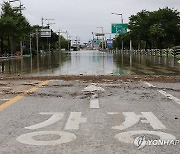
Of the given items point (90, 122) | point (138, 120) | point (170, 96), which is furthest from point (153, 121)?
point (170, 96)

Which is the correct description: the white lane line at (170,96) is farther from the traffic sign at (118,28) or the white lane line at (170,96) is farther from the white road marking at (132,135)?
the traffic sign at (118,28)

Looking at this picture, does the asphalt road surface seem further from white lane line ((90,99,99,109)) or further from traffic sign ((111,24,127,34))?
traffic sign ((111,24,127,34))

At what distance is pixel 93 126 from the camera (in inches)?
274

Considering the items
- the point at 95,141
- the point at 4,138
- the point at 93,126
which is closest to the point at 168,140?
the point at 95,141

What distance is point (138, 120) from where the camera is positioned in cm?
750

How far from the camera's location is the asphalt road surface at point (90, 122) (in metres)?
5.57

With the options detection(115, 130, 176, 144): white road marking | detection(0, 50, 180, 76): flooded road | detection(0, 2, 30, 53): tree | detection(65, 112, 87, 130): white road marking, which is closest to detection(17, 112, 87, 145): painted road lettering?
detection(65, 112, 87, 130): white road marking

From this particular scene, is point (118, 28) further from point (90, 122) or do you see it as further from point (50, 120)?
point (90, 122)

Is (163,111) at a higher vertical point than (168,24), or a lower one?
lower

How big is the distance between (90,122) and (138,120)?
0.98m

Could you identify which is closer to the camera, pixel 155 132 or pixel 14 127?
pixel 155 132

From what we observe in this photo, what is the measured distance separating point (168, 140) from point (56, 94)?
632cm

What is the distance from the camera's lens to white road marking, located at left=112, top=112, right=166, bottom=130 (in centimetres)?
693

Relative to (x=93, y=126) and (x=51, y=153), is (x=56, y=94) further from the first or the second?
(x=51, y=153)
